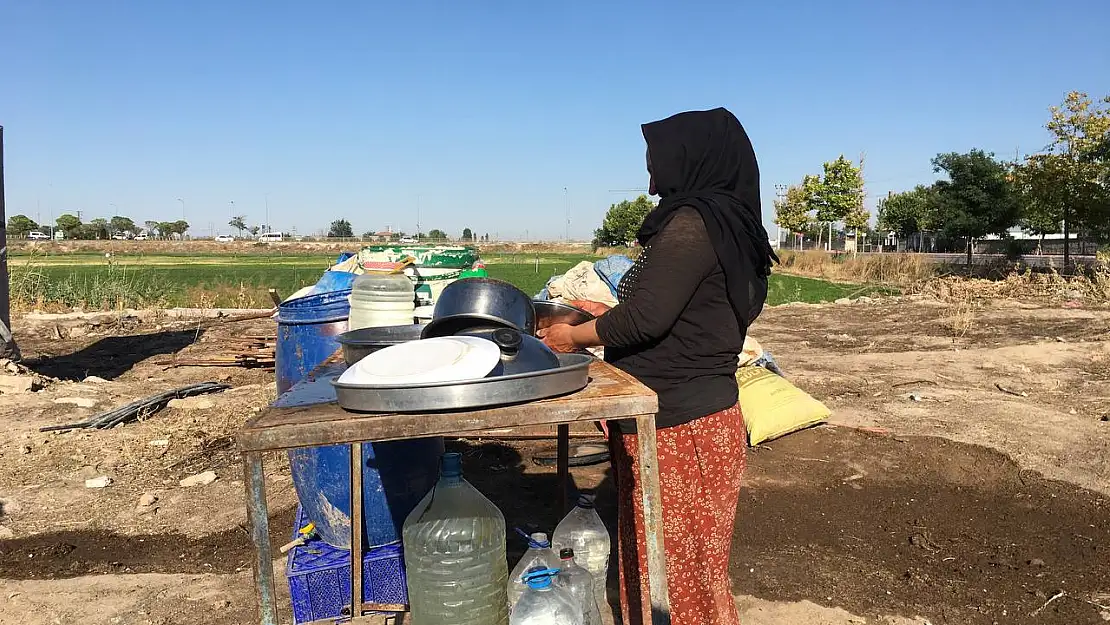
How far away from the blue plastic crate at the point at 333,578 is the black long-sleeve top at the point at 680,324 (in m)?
1.29

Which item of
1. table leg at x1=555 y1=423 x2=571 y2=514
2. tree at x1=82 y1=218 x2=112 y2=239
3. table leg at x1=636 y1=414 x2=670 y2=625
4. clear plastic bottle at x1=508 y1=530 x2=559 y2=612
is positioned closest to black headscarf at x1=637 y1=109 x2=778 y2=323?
table leg at x1=636 y1=414 x2=670 y2=625

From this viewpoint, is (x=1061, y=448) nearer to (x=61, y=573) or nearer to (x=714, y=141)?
(x=714, y=141)

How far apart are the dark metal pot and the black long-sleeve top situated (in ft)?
1.01

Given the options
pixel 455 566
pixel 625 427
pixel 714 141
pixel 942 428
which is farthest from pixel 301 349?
pixel 942 428

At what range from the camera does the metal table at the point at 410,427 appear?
4.39ft

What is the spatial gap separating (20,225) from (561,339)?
110064mm

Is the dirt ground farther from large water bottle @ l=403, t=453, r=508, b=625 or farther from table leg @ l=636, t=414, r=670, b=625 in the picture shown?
table leg @ l=636, t=414, r=670, b=625

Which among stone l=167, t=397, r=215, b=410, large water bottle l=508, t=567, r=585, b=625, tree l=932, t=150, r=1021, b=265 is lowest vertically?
stone l=167, t=397, r=215, b=410

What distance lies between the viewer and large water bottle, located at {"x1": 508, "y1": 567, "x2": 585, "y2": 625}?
1867 millimetres

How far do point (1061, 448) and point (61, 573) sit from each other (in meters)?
6.03

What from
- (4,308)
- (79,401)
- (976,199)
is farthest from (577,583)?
(976,199)

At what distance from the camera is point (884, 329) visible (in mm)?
11539

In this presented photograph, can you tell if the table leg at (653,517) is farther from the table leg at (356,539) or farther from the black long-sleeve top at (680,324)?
the table leg at (356,539)

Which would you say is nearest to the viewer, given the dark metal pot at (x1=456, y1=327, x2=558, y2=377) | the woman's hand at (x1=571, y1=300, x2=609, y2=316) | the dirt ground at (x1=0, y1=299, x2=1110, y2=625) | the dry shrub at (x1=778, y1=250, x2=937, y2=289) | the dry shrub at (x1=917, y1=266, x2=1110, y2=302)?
the dark metal pot at (x1=456, y1=327, x2=558, y2=377)
